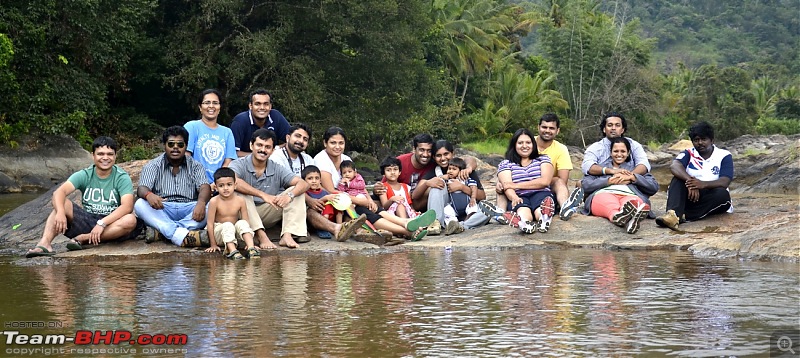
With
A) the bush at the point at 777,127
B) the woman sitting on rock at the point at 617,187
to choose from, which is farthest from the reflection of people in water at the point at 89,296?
the bush at the point at 777,127

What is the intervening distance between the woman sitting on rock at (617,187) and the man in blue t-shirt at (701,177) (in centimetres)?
26

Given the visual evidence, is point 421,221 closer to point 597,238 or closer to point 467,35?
point 597,238

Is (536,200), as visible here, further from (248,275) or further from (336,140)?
(248,275)

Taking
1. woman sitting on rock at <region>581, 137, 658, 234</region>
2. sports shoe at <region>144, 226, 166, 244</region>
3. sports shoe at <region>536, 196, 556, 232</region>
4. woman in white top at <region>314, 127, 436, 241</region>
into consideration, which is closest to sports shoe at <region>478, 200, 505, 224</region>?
sports shoe at <region>536, 196, 556, 232</region>

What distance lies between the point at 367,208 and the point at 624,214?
2.41 metres

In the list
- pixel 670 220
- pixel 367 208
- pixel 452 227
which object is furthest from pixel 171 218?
pixel 670 220

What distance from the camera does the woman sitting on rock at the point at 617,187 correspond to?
9.55 meters

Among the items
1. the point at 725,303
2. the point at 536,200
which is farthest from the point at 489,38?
the point at 725,303

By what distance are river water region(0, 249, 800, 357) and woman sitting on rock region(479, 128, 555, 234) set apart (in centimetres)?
117

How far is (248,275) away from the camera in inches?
284

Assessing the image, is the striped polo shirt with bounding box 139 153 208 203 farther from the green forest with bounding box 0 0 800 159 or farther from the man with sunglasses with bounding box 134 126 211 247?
the green forest with bounding box 0 0 800 159

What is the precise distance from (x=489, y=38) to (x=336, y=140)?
3714 cm

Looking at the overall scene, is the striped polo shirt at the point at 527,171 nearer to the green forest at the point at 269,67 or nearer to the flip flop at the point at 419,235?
the flip flop at the point at 419,235

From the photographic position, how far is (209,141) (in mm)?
9320
